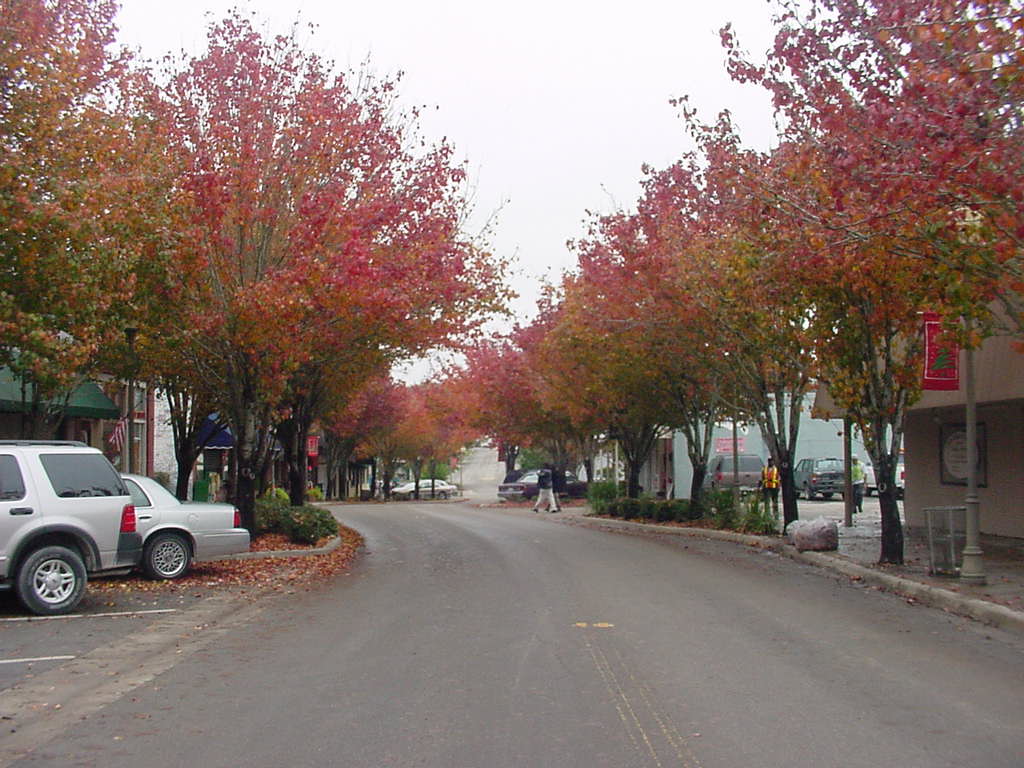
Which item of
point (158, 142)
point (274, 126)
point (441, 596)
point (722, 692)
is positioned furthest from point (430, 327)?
point (722, 692)

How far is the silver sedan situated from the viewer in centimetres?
1502

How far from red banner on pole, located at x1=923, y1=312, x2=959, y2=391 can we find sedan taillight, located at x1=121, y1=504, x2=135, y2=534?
413 inches

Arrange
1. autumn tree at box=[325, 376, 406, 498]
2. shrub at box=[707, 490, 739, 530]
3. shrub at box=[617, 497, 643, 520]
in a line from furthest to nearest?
autumn tree at box=[325, 376, 406, 498] → shrub at box=[617, 497, 643, 520] → shrub at box=[707, 490, 739, 530]

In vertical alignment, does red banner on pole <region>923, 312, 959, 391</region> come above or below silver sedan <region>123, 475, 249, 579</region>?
above

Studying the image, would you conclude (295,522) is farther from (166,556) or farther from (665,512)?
(665,512)

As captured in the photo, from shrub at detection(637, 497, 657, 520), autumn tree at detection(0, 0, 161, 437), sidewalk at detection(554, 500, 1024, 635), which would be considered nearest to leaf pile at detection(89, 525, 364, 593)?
autumn tree at detection(0, 0, 161, 437)

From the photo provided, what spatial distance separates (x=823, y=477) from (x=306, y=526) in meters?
25.9

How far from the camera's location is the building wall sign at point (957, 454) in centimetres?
2202

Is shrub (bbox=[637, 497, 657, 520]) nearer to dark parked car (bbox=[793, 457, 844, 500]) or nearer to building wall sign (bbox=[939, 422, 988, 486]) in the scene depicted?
building wall sign (bbox=[939, 422, 988, 486])

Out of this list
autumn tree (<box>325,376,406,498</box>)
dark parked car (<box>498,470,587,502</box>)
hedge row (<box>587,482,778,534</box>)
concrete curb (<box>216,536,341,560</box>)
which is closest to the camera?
concrete curb (<box>216,536,341,560</box>)

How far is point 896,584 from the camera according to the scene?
47.3 ft

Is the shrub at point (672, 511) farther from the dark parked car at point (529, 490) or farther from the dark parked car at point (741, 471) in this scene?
the dark parked car at point (529, 490)

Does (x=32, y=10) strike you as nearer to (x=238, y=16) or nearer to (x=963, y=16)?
(x=238, y=16)

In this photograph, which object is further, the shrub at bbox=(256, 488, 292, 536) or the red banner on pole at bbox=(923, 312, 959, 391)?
the shrub at bbox=(256, 488, 292, 536)
